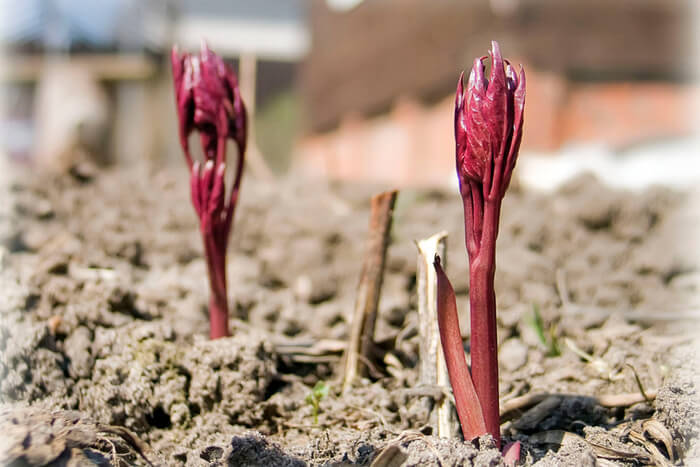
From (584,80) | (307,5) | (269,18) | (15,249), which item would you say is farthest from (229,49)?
(15,249)

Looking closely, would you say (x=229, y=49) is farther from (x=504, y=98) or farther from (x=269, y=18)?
(x=504, y=98)

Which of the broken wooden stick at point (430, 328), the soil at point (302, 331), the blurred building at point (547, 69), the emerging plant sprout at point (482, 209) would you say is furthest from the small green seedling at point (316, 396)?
the blurred building at point (547, 69)

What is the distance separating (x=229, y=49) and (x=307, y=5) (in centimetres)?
345

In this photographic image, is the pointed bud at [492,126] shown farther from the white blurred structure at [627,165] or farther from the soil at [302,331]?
the white blurred structure at [627,165]

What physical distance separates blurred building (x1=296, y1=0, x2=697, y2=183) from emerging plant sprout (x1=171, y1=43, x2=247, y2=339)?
3.54 meters

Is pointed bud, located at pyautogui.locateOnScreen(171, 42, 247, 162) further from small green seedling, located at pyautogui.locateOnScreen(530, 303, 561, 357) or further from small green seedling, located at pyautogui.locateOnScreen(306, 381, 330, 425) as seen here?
small green seedling, located at pyautogui.locateOnScreen(530, 303, 561, 357)

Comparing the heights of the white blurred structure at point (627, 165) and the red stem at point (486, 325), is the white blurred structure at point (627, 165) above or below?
above

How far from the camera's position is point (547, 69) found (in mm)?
6129

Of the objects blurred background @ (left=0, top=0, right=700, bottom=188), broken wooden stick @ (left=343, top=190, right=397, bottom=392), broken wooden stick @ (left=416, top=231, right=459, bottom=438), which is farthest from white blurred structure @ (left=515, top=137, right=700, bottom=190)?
broken wooden stick @ (left=416, top=231, right=459, bottom=438)

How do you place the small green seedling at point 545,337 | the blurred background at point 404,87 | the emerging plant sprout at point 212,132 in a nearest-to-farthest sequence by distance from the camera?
the emerging plant sprout at point 212,132
the small green seedling at point 545,337
the blurred background at point 404,87

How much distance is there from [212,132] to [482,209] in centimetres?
102

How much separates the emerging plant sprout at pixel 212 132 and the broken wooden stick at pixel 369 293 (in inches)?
16.7

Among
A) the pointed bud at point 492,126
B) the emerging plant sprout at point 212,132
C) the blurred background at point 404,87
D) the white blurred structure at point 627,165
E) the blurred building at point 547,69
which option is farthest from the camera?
the blurred building at point 547,69

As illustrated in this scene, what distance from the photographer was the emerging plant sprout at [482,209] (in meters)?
1.66
